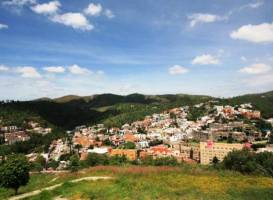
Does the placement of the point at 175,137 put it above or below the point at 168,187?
below

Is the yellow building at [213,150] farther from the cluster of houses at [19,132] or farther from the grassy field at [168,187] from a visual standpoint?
the grassy field at [168,187]

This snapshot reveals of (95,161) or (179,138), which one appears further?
(179,138)

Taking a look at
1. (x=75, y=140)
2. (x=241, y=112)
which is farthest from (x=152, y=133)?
(x=241, y=112)

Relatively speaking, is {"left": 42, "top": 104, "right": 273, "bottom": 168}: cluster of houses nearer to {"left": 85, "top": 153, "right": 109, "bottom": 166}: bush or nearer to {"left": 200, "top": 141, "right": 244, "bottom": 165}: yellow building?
{"left": 200, "top": 141, "right": 244, "bottom": 165}: yellow building

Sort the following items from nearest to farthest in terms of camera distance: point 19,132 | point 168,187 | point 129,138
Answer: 1. point 168,187
2. point 129,138
3. point 19,132

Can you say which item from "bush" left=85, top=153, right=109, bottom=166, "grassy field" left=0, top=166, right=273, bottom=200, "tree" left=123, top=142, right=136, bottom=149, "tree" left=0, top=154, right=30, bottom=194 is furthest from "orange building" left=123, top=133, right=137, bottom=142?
"tree" left=0, top=154, right=30, bottom=194

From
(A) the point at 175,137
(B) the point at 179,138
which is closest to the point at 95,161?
(B) the point at 179,138

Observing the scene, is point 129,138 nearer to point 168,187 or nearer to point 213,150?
point 213,150
